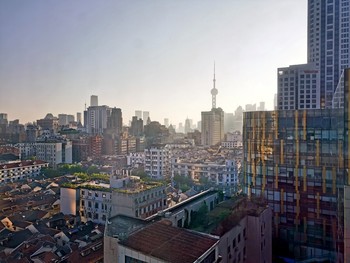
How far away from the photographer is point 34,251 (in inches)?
138

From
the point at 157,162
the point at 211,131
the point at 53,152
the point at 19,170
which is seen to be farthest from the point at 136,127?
the point at 211,131

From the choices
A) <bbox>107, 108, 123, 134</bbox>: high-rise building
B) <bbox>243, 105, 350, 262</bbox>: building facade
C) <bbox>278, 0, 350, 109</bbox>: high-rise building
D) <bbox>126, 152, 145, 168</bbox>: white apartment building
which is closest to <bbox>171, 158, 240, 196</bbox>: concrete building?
<bbox>126, 152, 145, 168</bbox>: white apartment building

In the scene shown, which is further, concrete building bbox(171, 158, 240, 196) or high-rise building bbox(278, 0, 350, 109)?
high-rise building bbox(278, 0, 350, 109)

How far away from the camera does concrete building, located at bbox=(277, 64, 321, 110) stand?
11000 mm

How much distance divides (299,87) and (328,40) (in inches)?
77.9

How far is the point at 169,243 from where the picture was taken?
154 cm

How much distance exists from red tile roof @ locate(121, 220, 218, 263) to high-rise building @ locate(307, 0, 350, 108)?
403 inches

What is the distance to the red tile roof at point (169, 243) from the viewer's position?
1449mm

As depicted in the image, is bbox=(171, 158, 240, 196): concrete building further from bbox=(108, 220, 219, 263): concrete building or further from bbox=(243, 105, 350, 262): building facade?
bbox=(108, 220, 219, 263): concrete building

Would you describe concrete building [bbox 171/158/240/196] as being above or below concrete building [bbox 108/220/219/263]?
below

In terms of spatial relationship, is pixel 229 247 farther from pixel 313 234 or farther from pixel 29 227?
pixel 29 227

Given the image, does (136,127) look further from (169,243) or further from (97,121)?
(169,243)

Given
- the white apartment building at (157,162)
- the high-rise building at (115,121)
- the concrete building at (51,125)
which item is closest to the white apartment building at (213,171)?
the white apartment building at (157,162)

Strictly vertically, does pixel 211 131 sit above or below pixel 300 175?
above
